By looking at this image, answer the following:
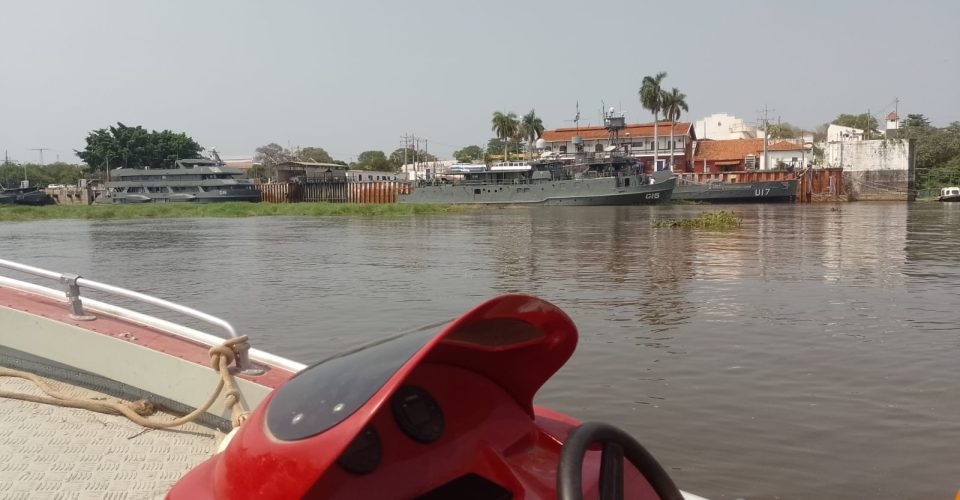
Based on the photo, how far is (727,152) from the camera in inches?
2815

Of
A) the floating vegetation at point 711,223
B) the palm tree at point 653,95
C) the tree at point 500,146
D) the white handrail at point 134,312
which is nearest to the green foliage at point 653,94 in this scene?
the palm tree at point 653,95

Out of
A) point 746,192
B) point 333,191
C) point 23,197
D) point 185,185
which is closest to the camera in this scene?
point 746,192

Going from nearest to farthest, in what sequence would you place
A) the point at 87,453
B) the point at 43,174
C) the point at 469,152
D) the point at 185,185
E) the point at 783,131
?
the point at 87,453, the point at 185,185, the point at 783,131, the point at 43,174, the point at 469,152

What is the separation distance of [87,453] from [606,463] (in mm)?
2821

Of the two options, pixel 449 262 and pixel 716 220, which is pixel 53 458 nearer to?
pixel 449 262

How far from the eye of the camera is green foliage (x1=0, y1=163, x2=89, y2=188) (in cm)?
10131

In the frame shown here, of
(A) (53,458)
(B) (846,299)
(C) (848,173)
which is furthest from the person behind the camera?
(C) (848,173)

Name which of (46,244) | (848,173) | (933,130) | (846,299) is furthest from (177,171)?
(933,130)

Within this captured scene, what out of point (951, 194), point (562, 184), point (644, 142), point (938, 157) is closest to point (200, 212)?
point (562, 184)

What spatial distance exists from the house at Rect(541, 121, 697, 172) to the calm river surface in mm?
54647

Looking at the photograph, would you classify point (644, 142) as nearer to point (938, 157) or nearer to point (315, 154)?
point (938, 157)

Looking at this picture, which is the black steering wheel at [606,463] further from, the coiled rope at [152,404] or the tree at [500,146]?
the tree at [500,146]

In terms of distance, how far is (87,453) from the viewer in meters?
3.50

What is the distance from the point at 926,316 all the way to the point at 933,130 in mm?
71215
